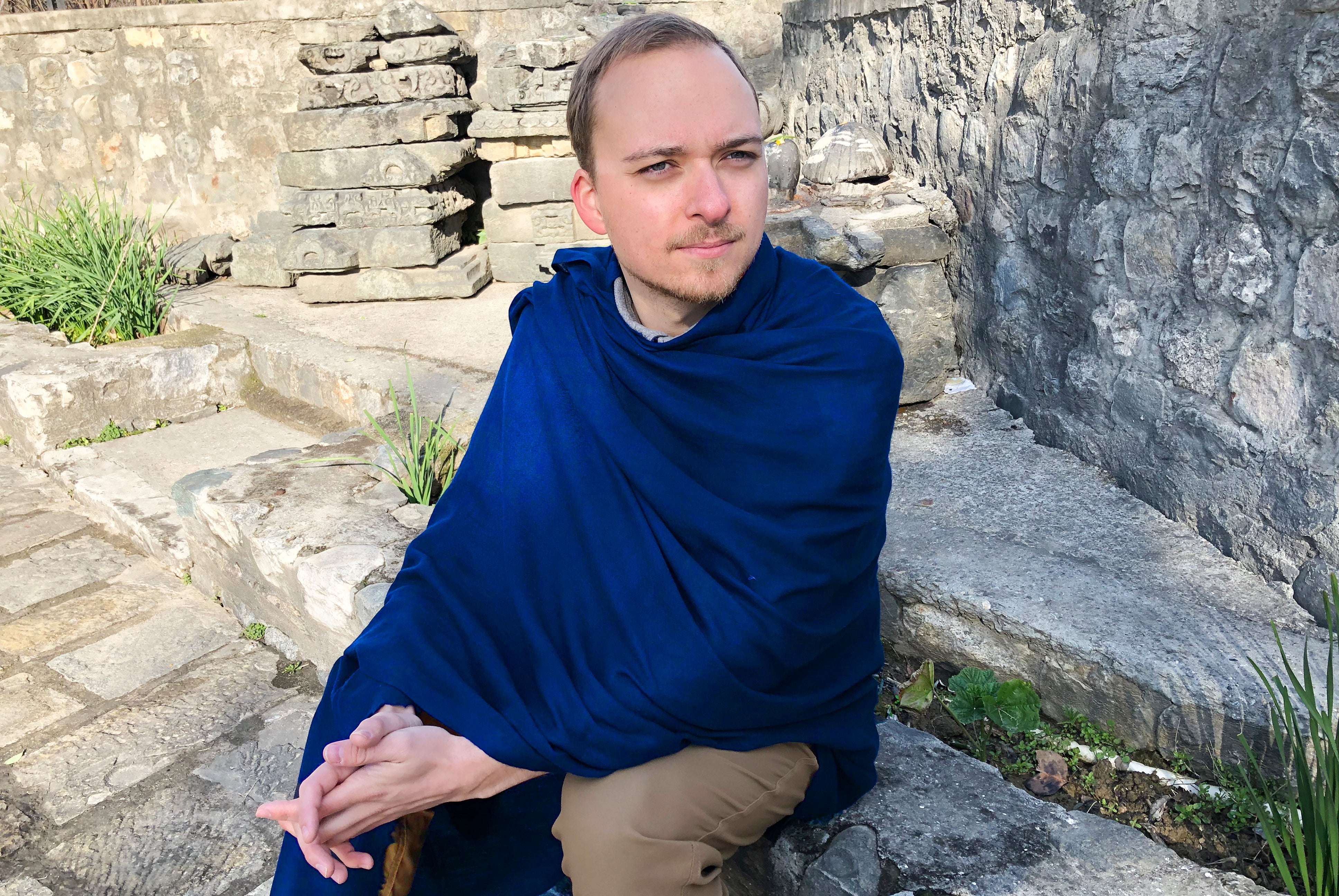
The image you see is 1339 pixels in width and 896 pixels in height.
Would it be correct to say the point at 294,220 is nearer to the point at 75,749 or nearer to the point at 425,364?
the point at 425,364

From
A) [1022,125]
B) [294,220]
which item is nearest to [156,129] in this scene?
[294,220]

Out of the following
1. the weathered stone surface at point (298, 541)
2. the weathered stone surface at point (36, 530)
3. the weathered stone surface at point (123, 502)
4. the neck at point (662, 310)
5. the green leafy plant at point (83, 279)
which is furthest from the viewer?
the green leafy plant at point (83, 279)

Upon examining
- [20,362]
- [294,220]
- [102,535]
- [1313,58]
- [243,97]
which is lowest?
[102,535]

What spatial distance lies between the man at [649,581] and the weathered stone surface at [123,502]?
221 cm

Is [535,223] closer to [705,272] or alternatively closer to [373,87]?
[373,87]

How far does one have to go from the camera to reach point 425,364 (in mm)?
4254

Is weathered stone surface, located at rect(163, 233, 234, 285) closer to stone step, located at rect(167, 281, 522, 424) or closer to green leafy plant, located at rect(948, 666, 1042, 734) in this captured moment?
stone step, located at rect(167, 281, 522, 424)

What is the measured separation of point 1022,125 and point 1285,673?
1823 millimetres

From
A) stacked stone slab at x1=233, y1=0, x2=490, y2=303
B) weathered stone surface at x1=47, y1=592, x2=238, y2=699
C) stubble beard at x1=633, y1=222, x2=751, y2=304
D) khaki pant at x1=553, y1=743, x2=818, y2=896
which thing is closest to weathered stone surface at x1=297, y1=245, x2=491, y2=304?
stacked stone slab at x1=233, y1=0, x2=490, y2=303

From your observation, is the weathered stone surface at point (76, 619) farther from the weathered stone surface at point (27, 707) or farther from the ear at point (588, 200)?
the ear at point (588, 200)

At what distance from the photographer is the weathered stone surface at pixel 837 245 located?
3223mm

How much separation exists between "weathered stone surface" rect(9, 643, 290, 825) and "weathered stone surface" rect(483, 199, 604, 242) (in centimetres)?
338

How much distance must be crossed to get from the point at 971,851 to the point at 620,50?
1.39m

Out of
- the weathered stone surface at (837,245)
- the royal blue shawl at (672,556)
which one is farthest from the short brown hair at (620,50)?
the weathered stone surface at (837,245)
